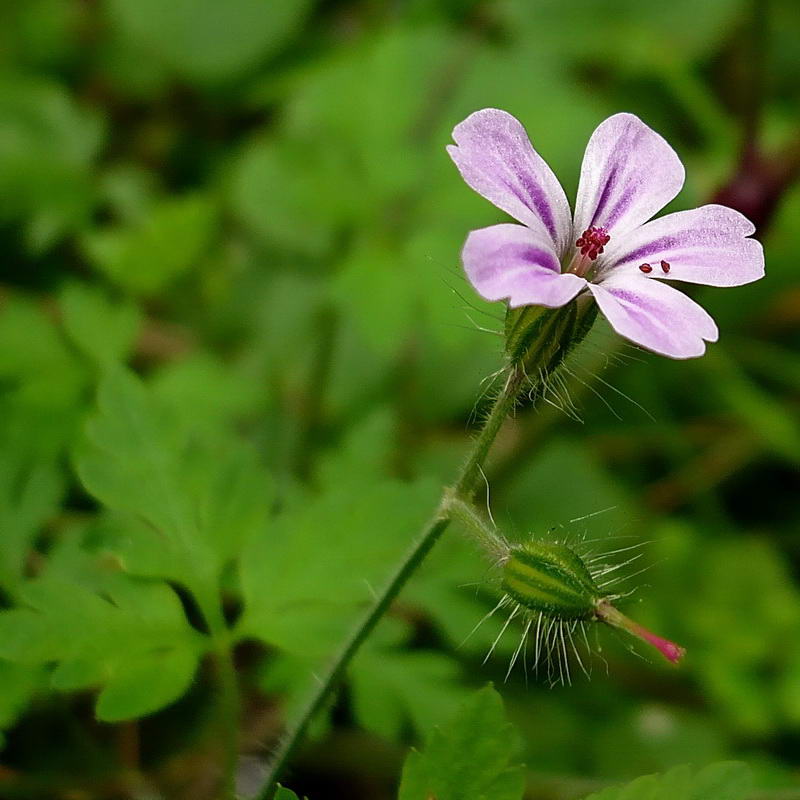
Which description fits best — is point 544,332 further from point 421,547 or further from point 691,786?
point 691,786

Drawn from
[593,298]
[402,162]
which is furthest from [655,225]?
[402,162]

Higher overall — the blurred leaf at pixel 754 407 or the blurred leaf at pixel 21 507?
the blurred leaf at pixel 754 407

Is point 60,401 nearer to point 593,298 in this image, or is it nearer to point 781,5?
point 593,298

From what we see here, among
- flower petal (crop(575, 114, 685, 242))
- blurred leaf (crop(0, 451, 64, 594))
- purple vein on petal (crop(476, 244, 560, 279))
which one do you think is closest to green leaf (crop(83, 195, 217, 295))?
blurred leaf (crop(0, 451, 64, 594))

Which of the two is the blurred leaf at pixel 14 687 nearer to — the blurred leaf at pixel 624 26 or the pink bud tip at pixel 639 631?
the pink bud tip at pixel 639 631

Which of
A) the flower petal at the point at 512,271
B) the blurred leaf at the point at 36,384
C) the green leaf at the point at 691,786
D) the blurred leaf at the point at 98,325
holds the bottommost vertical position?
the blurred leaf at the point at 36,384

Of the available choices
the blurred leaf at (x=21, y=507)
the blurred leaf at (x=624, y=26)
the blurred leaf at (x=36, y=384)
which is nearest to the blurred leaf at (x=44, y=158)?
the blurred leaf at (x=36, y=384)
